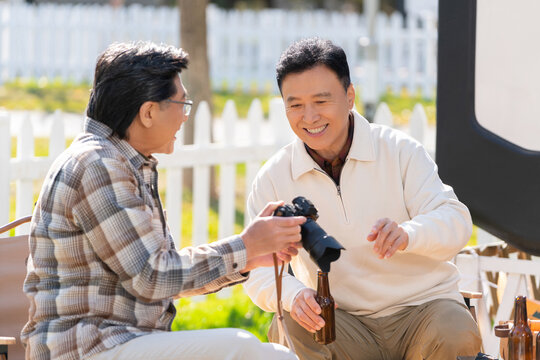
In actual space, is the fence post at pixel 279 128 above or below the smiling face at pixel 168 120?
below

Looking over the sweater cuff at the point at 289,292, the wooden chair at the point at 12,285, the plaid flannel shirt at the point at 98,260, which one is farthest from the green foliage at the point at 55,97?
the plaid flannel shirt at the point at 98,260

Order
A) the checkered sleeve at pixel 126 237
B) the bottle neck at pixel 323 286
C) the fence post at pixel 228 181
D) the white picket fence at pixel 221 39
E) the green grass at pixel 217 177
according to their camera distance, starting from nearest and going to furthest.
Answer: the checkered sleeve at pixel 126 237 < the bottle neck at pixel 323 286 < the green grass at pixel 217 177 < the fence post at pixel 228 181 < the white picket fence at pixel 221 39

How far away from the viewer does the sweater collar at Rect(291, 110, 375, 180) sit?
3.55 m

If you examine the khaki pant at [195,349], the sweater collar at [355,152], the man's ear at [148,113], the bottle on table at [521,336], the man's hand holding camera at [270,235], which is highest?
the man's ear at [148,113]

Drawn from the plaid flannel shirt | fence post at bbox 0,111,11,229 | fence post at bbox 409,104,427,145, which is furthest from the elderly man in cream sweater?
fence post at bbox 409,104,427,145

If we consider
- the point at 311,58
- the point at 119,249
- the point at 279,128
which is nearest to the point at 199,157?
the point at 279,128

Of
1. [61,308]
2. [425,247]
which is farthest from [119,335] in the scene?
[425,247]

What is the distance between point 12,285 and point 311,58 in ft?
4.83

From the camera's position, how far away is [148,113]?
109 inches

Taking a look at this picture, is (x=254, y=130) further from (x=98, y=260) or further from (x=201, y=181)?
(x=98, y=260)

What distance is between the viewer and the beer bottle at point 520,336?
3033mm

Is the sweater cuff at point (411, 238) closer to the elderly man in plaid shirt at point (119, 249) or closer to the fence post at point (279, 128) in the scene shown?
the elderly man in plaid shirt at point (119, 249)

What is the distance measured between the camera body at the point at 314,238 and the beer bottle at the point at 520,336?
0.69 m

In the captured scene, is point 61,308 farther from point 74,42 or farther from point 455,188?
point 74,42
